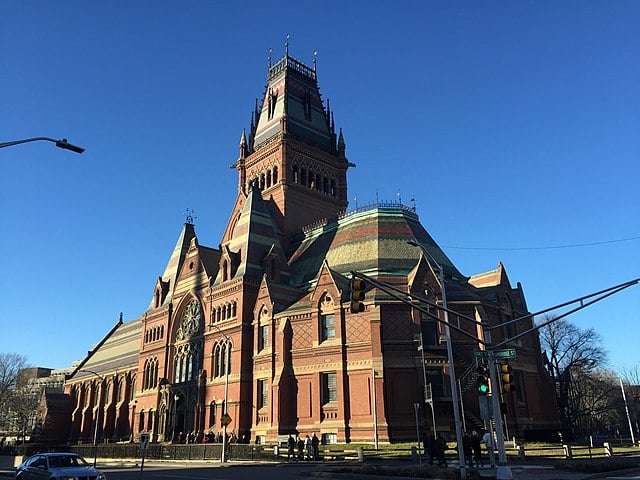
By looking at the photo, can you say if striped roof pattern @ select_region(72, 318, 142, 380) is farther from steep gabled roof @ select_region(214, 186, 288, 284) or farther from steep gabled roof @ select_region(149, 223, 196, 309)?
steep gabled roof @ select_region(214, 186, 288, 284)

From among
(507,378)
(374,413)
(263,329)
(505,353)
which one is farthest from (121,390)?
(507,378)

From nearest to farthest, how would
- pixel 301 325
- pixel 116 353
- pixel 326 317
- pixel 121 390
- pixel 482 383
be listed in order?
pixel 482 383
pixel 326 317
pixel 301 325
pixel 121 390
pixel 116 353

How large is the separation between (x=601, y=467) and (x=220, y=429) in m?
36.5

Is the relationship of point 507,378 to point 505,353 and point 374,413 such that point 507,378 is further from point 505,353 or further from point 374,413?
point 374,413

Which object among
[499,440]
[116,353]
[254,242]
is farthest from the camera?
[116,353]

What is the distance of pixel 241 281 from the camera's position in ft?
175

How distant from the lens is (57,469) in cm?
1761

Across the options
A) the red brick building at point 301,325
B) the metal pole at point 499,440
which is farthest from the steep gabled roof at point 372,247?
the metal pole at point 499,440

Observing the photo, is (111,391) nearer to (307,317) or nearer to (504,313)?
(307,317)

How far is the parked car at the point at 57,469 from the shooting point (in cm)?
1688

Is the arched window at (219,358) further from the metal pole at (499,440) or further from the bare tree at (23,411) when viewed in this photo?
the bare tree at (23,411)

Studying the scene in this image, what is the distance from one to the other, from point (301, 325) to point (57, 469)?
3201 cm

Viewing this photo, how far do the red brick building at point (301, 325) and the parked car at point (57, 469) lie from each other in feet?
90.2

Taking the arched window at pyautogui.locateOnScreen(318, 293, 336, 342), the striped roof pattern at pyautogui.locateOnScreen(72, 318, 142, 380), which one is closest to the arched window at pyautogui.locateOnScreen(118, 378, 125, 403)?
the striped roof pattern at pyautogui.locateOnScreen(72, 318, 142, 380)
